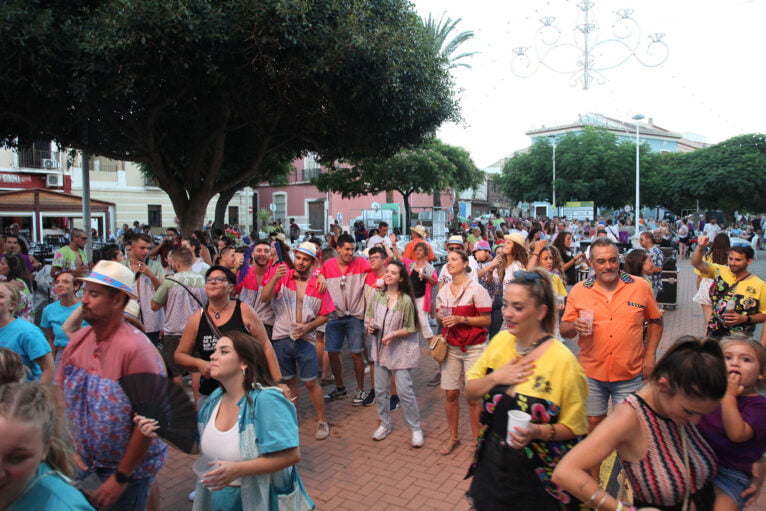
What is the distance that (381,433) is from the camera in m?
5.12

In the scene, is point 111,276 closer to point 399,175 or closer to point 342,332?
point 342,332

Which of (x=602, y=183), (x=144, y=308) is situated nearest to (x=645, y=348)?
(x=144, y=308)

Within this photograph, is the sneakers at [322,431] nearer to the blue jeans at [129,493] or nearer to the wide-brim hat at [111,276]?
the blue jeans at [129,493]

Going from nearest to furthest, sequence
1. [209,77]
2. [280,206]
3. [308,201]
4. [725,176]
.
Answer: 1. [209,77]
2. [725,176]
3. [308,201]
4. [280,206]

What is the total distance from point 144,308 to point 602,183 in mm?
A: 36399

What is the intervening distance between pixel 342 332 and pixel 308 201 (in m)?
38.0

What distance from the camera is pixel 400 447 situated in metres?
4.95

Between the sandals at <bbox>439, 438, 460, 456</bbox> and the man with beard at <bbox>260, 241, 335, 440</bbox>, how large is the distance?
1.17 metres

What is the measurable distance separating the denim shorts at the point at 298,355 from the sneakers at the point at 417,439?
43.2 inches

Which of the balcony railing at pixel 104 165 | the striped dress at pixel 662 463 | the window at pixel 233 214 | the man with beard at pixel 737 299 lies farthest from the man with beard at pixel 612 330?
the window at pixel 233 214

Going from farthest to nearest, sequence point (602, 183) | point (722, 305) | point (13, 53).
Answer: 1. point (602, 183)
2. point (13, 53)
3. point (722, 305)

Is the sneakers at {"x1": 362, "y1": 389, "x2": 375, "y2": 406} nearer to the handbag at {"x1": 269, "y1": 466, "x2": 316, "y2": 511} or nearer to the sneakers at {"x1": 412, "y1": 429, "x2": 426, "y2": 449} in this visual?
the sneakers at {"x1": 412, "y1": 429, "x2": 426, "y2": 449}

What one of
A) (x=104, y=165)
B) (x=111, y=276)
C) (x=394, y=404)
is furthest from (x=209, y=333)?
(x=104, y=165)

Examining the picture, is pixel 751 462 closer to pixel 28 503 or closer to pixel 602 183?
pixel 28 503
